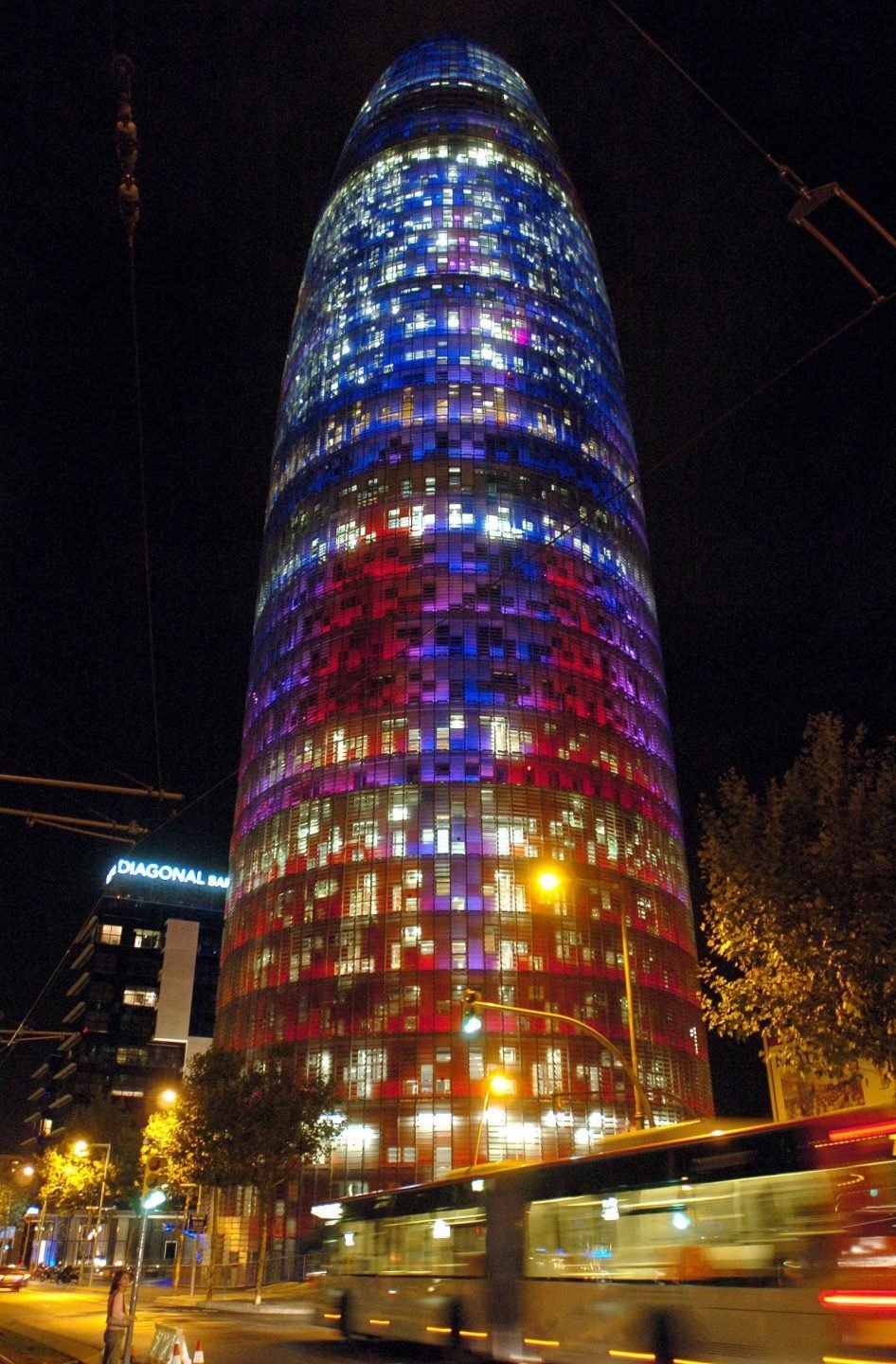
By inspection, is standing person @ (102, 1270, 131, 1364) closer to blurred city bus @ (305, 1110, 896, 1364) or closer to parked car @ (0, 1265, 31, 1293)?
blurred city bus @ (305, 1110, 896, 1364)

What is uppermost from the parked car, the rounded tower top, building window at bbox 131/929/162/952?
the rounded tower top

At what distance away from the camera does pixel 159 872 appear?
155 meters

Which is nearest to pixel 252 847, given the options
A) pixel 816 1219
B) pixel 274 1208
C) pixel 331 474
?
pixel 274 1208

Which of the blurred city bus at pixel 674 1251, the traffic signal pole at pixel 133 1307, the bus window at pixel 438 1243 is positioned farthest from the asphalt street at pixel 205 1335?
the traffic signal pole at pixel 133 1307

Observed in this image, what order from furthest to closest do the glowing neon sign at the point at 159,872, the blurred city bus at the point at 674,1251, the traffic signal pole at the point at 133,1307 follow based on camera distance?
the glowing neon sign at the point at 159,872, the traffic signal pole at the point at 133,1307, the blurred city bus at the point at 674,1251

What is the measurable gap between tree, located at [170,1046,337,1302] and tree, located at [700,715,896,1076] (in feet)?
117

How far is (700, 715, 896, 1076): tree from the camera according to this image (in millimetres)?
20656

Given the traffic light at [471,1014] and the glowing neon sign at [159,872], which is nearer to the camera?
the traffic light at [471,1014]

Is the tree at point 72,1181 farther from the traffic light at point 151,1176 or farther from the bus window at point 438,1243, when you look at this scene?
the traffic light at point 151,1176

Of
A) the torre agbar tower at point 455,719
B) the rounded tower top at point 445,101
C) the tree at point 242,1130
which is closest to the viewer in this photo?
the tree at point 242,1130

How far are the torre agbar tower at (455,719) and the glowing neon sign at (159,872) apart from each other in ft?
225

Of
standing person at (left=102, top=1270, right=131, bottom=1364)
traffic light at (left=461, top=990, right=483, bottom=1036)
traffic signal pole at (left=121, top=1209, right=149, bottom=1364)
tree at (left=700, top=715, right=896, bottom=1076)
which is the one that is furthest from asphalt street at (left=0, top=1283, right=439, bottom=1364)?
tree at (left=700, top=715, right=896, bottom=1076)

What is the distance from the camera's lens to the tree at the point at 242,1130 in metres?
51.5

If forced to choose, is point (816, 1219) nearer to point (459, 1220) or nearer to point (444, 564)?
point (459, 1220)
